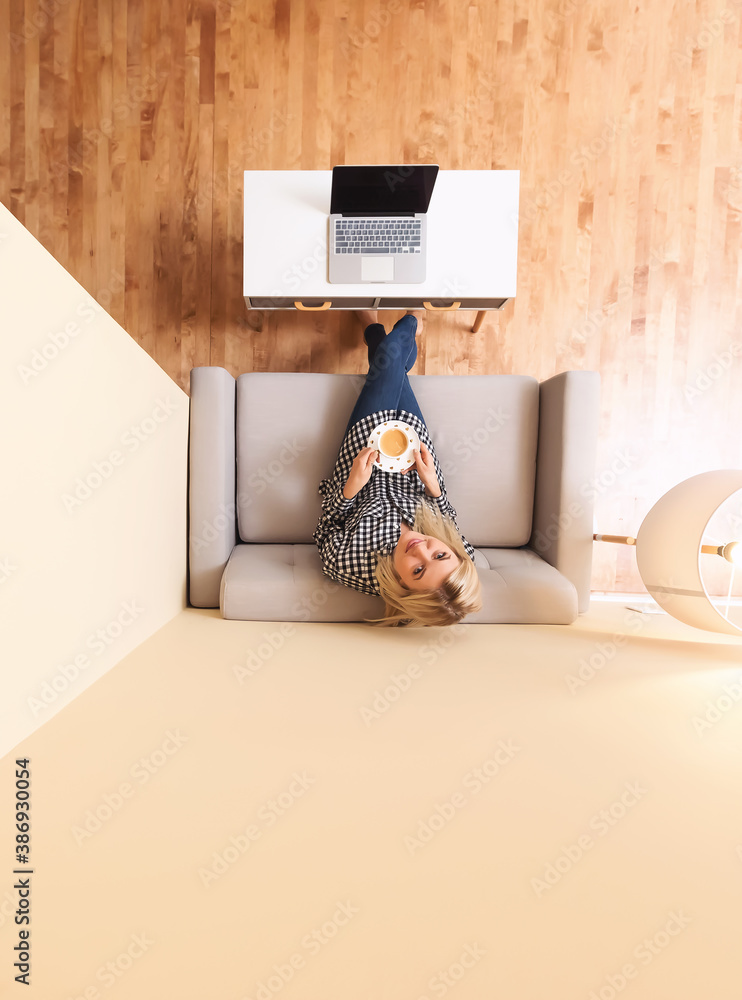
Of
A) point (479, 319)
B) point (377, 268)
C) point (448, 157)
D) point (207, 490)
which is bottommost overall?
point (207, 490)

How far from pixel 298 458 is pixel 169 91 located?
5.88 feet

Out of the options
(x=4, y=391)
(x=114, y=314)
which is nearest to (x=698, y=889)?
(x=4, y=391)

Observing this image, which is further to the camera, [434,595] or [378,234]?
[378,234]

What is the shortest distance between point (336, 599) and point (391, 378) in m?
0.77

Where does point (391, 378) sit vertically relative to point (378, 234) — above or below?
below

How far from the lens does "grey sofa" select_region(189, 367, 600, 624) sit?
1845 mm

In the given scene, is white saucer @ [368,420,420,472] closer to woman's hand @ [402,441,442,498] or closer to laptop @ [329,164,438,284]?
woman's hand @ [402,441,442,498]

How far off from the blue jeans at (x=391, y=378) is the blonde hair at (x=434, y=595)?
1.62 feet

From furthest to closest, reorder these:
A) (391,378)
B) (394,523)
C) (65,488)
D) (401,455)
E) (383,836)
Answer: (391,378), (401,455), (394,523), (65,488), (383,836)

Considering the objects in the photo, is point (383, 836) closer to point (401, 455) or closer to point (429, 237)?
point (401, 455)

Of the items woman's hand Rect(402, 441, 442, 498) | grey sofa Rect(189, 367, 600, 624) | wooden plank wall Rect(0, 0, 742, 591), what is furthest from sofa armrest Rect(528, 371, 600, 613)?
wooden plank wall Rect(0, 0, 742, 591)

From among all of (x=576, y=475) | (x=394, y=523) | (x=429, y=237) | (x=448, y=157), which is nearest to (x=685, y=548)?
(x=576, y=475)

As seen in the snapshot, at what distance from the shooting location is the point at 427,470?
6.04 feet

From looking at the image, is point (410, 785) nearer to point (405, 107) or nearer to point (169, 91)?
point (405, 107)
